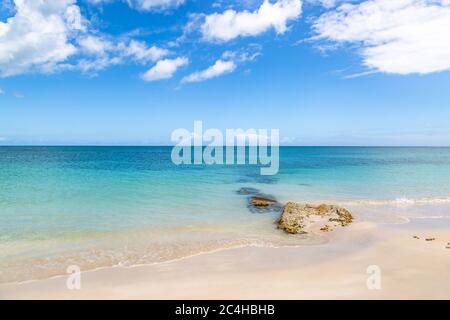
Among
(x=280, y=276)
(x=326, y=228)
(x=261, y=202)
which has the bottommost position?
(x=280, y=276)

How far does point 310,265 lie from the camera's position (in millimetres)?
10219

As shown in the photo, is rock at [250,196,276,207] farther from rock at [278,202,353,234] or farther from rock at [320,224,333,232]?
rock at [320,224,333,232]

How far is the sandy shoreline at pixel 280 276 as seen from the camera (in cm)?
823

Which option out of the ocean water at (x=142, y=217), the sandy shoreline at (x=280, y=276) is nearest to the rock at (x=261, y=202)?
the ocean water at (x=142, y=217)

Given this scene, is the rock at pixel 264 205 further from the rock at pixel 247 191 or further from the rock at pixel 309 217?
the rock at pixel 247 191

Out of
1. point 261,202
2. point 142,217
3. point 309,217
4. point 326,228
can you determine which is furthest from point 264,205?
point 142,217

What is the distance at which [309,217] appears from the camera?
1675 centimetres

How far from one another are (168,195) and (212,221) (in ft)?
28.0

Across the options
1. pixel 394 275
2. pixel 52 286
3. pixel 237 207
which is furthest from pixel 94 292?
pixel 237 207

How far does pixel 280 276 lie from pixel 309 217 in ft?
26.2

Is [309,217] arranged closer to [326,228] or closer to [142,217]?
[326,228]

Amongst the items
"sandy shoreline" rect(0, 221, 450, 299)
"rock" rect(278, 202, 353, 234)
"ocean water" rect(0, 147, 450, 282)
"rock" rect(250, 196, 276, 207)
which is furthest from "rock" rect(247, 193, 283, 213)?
"sandy shoreline" rect(0, 221, 450, 299)

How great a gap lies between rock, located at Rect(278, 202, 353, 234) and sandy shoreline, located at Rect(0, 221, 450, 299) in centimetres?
253

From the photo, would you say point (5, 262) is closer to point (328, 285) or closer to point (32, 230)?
point (32, 230)
